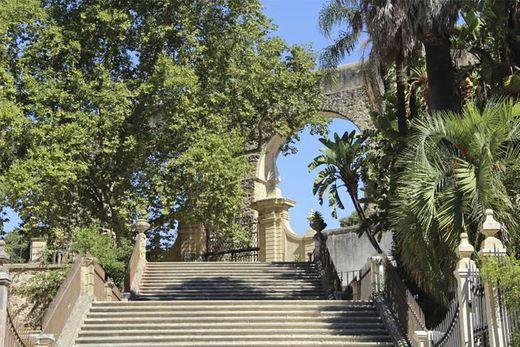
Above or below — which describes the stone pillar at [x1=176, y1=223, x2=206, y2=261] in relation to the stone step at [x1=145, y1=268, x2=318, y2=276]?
above

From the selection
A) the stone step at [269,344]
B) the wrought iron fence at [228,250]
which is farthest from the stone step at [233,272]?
the stone step at [269,344]

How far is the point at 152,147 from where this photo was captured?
24.8 metres

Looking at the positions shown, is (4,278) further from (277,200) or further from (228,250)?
(277,200)

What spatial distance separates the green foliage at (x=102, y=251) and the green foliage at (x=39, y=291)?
780mm

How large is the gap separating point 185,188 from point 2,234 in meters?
5.50

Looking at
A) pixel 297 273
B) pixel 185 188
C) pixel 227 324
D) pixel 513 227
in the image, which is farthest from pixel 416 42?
pixel 185 188

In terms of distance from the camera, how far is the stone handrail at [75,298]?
14.6 meters

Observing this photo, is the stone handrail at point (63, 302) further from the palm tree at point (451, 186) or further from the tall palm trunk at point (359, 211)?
the palm tree at point (451, 186)

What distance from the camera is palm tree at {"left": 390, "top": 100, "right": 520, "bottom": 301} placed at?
1178 centimetres

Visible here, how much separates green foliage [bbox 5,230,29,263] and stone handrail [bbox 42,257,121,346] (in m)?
7.58

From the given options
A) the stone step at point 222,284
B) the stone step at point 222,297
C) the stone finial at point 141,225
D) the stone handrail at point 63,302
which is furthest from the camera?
the stone finial at point 141,225

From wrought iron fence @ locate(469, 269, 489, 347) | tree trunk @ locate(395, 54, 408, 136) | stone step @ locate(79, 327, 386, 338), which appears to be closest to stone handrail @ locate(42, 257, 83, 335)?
stone step @ locate(79, 327, 386, 338)

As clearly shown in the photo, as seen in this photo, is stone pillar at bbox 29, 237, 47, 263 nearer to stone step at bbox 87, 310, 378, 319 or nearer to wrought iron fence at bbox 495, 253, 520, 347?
stone step at bbox 87, 310, 378, 319

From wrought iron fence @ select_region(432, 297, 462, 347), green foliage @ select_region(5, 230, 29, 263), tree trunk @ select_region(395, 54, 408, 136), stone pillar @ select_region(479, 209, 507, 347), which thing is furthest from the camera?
green foliage @ select_region(5, 230, 29, 263)
